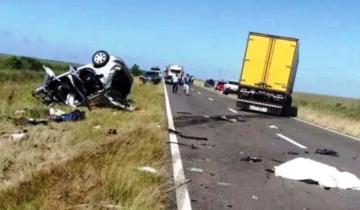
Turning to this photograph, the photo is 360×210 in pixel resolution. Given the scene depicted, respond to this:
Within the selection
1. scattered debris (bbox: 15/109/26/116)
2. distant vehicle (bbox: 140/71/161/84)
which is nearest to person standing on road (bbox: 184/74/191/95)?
distant vehicle (bbox: 140/71/161/84)

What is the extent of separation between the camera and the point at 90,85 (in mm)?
22594

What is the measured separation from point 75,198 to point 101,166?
6.44 feet

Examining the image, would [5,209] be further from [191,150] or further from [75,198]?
[191,150]

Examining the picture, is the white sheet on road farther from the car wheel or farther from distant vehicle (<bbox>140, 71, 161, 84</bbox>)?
distant vehicle (<bbox>140, 71, 161, 84</bbox>)

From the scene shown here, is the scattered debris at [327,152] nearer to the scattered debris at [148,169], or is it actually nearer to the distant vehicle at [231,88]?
the scattered debris at [148,169]

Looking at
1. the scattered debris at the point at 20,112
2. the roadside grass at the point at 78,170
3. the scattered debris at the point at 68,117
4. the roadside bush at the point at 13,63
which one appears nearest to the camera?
the roadside grass at the point at 78,170

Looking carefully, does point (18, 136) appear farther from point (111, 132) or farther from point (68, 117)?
point (68, 117)

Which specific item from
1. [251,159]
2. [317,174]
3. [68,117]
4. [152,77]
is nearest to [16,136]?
[68,117]

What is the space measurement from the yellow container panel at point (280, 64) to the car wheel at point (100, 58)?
10594 millimetres

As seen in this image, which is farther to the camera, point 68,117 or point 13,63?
point 13,63

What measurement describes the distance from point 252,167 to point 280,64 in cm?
1971

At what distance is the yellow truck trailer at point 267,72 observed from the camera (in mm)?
30781

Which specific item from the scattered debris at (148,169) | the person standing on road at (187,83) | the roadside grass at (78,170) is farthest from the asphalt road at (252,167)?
the person standing on road at (187,83)

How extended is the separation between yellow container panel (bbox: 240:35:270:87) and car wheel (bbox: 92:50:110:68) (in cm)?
1005
